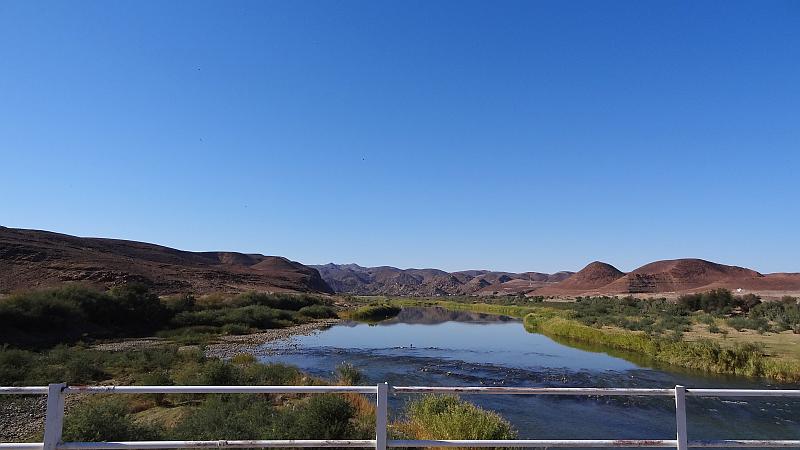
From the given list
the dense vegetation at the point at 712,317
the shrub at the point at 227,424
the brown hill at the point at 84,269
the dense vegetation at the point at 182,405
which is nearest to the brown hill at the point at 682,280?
the dense vegetation at the point at 712,317

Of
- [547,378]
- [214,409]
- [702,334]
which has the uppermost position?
[214,409]

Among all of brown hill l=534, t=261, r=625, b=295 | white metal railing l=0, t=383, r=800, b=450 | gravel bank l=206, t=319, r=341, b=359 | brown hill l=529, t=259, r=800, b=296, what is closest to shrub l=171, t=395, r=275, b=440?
white metal railing l=0, t=383, r=800, b=450

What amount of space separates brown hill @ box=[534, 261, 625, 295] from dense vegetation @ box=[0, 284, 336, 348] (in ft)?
434

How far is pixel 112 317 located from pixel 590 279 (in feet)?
532

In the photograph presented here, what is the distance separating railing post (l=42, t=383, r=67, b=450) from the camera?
4621 millimetres

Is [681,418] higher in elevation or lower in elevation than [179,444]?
A: higher

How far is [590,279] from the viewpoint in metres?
176

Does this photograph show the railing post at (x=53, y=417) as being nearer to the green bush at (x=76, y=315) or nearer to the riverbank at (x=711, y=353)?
the riverbank at (x=711, y=353)

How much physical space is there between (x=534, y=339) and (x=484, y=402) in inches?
933

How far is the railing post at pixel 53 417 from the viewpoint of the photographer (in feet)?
15.2

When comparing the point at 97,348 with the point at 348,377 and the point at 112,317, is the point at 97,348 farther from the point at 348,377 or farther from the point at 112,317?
the point at 348,377

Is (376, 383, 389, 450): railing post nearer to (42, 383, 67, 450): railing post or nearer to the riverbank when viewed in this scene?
(42, 383, 67, 450): railing post

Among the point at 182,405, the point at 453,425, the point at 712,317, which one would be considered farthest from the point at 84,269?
the point at 712,317

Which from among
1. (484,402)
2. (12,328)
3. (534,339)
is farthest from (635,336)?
(12,328)
